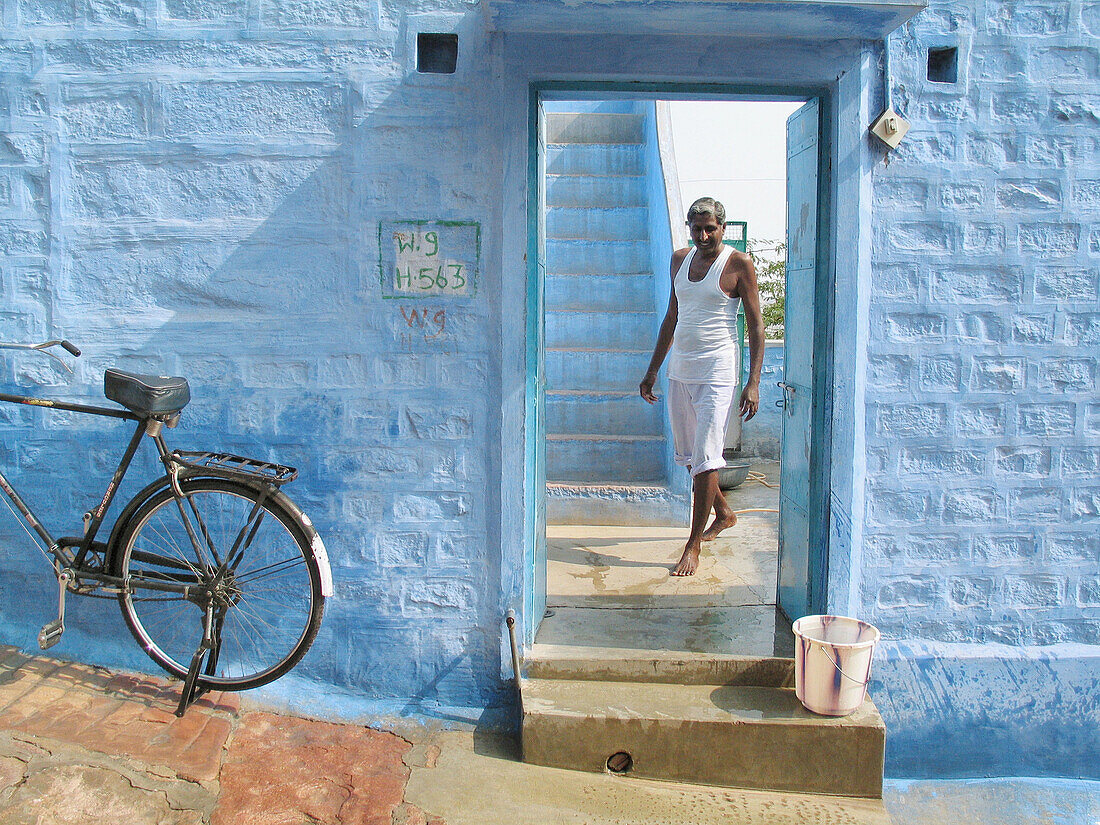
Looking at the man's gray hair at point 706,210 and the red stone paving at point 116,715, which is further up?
the man's gray hair at point 706,210

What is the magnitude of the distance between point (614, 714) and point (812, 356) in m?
1.67

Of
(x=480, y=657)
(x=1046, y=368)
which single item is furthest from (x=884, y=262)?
(x=480, y=657)

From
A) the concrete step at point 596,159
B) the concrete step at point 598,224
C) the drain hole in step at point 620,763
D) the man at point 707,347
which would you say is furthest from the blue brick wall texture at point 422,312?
the concrete step at point 596,159

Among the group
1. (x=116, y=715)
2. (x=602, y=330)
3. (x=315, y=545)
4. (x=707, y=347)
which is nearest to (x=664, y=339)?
(x=707, y=347)

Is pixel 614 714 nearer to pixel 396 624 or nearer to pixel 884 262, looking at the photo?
pixel 396 624

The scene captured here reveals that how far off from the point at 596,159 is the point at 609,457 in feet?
9.91

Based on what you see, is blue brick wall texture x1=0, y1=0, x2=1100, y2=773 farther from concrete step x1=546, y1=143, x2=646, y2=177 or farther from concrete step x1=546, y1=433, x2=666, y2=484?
concrete step x1=546, y1=143, x2=646, y2=177

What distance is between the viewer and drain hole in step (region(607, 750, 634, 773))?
3350mm

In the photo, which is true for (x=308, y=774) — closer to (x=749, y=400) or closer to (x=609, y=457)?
(x=749, y=400)

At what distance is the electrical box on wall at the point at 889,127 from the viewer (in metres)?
3.49

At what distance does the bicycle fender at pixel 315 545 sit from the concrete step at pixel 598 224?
14.4 ft

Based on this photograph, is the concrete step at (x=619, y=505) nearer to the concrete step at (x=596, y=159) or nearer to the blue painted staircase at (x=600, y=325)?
the blue painted staircase at (x=600, y=325)

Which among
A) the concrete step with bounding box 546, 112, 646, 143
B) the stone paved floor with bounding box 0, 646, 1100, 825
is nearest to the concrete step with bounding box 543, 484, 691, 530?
the stone paved floor with bounding box 0, 646, 1100, 825

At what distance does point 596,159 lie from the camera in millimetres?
7773
